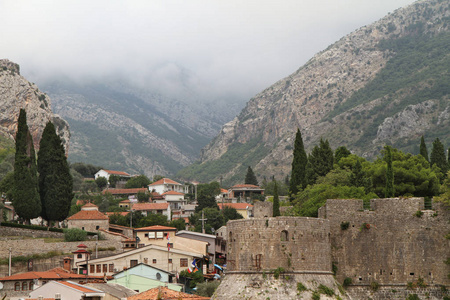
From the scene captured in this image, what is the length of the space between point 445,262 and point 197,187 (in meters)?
131

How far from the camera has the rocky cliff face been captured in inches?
6442

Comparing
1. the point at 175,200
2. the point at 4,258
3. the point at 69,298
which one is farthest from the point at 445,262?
the point at 175,200

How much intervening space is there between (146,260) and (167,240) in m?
9.41

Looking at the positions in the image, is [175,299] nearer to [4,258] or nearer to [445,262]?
[445,262]

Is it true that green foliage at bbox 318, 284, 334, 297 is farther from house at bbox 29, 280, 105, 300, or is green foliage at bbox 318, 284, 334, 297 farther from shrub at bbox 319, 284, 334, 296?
house at bbox 29, 280, 105, 300

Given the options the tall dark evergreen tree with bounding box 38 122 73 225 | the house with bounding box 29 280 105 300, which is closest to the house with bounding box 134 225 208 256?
the tall dark evergreen tree with bounding box 38 122 73 225

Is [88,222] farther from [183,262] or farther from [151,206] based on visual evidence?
[151,206]

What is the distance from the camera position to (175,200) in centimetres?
15512

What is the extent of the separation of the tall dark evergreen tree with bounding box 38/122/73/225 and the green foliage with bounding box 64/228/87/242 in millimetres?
3921

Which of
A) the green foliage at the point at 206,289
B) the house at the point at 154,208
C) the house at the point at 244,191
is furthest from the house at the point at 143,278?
the house at the point at 244,191

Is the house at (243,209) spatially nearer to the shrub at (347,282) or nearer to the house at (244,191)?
the house at (244,191)

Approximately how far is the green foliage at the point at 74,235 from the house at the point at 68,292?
32.4 m

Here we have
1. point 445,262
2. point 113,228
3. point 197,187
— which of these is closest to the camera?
point 445,262

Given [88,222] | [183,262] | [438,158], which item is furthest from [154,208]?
[438,158]
